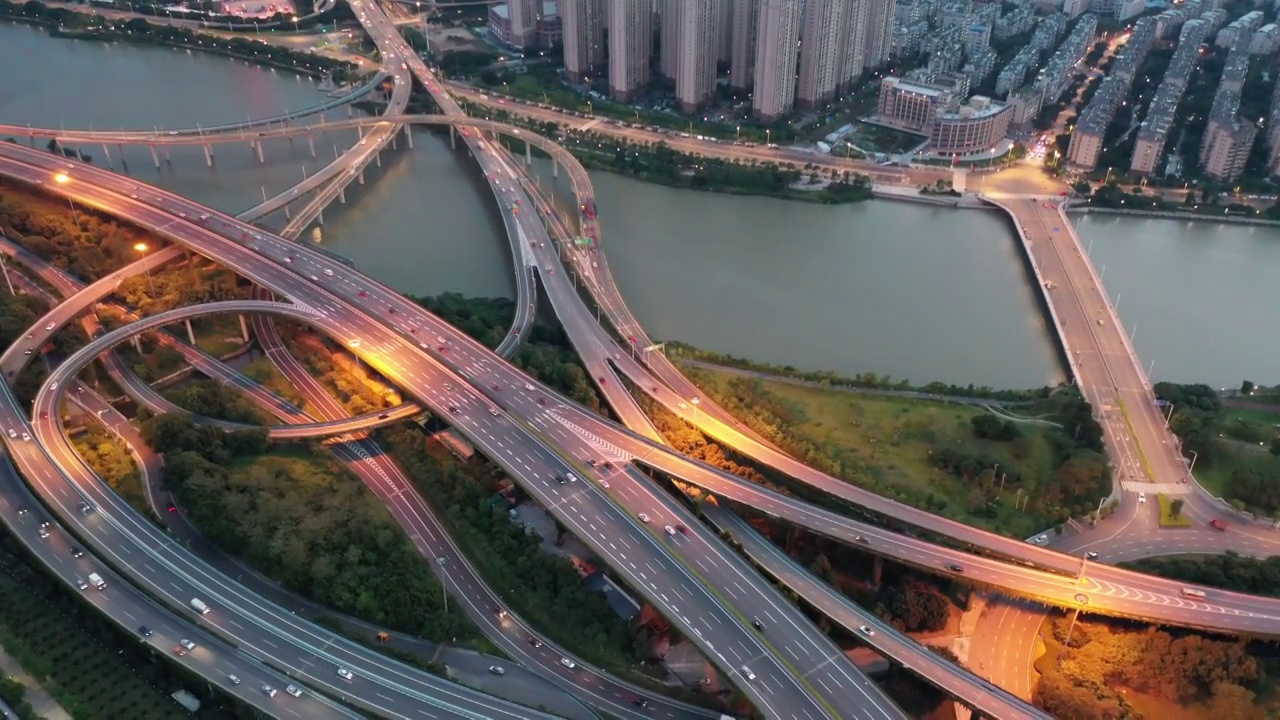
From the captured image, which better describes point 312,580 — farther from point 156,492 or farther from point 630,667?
point 630,667

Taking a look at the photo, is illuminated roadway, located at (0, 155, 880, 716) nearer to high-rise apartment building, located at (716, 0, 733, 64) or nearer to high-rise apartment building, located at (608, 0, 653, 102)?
high-rise apartment building, located at (608, 0, 653, 102)

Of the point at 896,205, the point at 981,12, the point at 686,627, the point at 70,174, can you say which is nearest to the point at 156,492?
the point at 686,627

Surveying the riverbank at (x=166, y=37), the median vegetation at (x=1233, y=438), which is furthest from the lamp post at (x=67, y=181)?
the median vegetation at (x=1233, y=438)

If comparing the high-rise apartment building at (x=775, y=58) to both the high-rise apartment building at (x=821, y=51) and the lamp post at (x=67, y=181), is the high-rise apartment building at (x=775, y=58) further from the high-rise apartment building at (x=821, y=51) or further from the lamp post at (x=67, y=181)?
the lamp post at (x=67, y=181)

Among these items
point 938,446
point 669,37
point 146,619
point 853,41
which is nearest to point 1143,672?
point 938,446

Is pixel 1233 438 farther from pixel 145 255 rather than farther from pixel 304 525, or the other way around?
pixel 145 255

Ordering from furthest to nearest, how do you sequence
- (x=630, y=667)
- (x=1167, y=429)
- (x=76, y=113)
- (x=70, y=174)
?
1. (x=76, y=113)
2. (x=70, y=174)
3. (x=1167, y=429)
4. (x=630, y=667)
